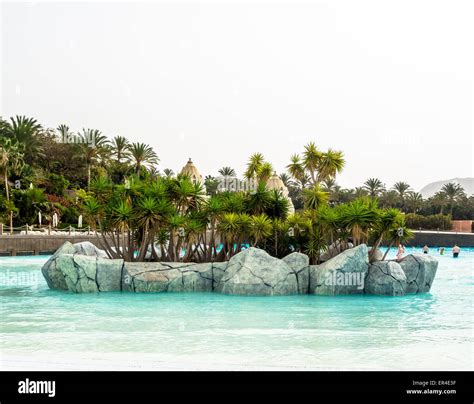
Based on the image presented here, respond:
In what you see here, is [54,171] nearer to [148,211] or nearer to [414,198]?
[414,198]

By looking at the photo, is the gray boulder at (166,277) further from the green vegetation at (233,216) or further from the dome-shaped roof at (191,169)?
the dome-shaped roof at (191,169)

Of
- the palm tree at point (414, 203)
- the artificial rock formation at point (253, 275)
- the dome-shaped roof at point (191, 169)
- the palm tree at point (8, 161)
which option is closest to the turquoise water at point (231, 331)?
the artificial rock formation at point (253, 275)

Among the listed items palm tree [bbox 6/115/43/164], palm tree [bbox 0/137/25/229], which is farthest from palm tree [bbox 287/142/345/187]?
palm tree [bbox 6/115/43/164]

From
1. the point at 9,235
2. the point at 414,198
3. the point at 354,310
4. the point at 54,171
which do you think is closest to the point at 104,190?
the point at 354,310

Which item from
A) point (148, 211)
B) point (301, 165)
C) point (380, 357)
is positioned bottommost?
point (380, 357)

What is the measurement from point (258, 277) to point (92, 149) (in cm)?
4537

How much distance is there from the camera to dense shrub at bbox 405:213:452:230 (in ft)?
215

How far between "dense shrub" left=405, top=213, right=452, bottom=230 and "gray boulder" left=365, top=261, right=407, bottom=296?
4709cm

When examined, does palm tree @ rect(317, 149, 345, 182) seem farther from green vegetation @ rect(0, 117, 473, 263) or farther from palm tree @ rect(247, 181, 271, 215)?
Result: palm tree @ rect(247, 181, 271, 215)

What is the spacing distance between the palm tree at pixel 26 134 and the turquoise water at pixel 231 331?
41.8m

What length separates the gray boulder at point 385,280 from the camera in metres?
19.9

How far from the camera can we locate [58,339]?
12250 millimetres
